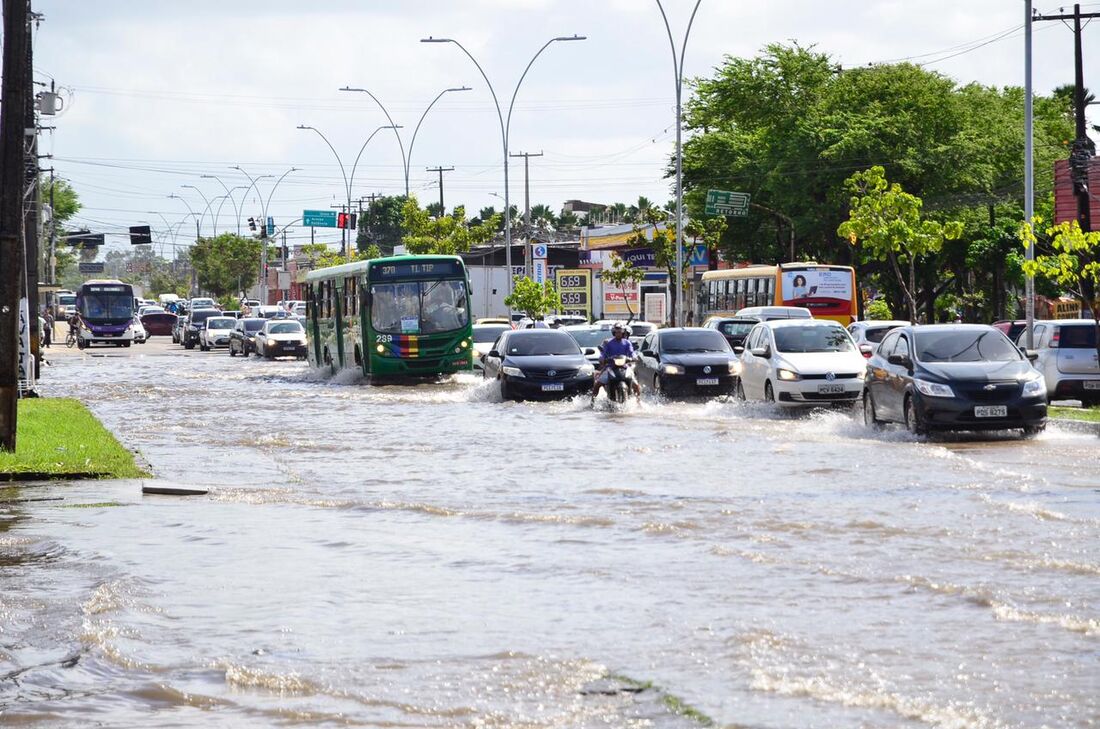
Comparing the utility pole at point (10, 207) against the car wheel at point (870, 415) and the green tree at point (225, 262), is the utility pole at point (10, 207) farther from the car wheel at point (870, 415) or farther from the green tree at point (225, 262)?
the green tree at point (225, 262)

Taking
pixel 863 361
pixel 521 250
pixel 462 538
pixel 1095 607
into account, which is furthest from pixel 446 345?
pixel 521 250

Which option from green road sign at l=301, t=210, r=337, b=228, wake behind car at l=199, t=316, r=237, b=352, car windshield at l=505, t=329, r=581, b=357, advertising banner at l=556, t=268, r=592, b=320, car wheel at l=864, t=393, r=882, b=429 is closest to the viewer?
car wheel at l=864, t=393, r=882, b=429

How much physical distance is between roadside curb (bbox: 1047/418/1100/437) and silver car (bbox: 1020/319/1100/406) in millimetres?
4246

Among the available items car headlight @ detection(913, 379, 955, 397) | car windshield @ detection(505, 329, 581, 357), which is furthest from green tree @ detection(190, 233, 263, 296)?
car headlight @ detection(913, 379, 955, 397)

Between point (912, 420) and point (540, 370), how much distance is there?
1057cm

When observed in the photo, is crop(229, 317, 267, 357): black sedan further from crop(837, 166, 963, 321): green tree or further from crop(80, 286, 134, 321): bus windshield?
crop(837, 166, 963, 321): green tree

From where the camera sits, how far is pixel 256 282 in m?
176

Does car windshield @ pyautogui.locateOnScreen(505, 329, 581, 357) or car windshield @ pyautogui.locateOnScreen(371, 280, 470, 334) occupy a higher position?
car windshield @ pyautogui.locateOnScreen(371, 280, 470, 334)

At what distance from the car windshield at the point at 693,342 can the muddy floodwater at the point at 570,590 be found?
1048cm

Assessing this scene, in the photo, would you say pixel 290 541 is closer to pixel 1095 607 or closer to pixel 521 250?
pixel 1095 607

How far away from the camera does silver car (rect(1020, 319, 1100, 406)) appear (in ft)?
91.2

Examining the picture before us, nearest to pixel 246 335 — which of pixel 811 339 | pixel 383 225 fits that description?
pixel 811 339

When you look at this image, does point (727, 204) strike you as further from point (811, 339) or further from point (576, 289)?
point (811, 339)

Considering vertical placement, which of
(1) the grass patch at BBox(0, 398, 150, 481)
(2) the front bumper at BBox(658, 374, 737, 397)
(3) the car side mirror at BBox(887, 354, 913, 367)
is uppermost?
(3) the car side mirror at BBox(887, 354, 913, 367)
